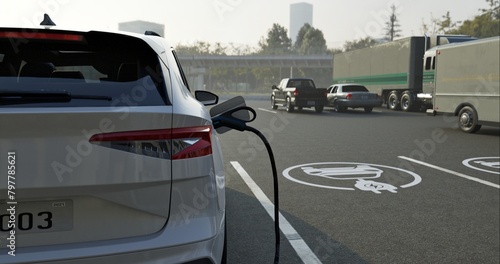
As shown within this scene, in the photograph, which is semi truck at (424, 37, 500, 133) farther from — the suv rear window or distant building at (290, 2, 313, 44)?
distant building at (290, 2, 313, 44)

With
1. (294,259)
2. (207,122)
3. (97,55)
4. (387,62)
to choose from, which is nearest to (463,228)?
(294,259)

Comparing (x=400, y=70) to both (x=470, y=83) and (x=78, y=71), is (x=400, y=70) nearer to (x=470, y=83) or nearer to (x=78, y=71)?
(x=470, y=83)

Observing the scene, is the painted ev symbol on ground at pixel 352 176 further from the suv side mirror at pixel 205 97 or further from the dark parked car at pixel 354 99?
the dark parked car at pixel 354 99

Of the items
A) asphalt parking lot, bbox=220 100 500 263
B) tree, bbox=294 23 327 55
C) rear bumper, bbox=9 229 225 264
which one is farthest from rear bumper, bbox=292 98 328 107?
tree, bbox=294 23 327 55

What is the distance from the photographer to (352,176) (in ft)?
23.6

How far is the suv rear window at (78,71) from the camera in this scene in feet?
6.81

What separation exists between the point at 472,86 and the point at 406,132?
2.25 meters

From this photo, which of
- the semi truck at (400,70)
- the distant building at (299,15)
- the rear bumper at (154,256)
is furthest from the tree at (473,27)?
the distant building at (299,15)

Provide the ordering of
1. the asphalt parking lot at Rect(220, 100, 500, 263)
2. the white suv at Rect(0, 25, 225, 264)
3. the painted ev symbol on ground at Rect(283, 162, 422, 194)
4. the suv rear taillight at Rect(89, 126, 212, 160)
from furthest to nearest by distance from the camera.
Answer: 1. the painted ev symbol on ground at Rect(283, 162, 422, 194)
2. the asphalt parking lot at Rect(220, 100, 500, 263)
3. the suv rear taillight at Rect(89, 126, 212, 160)
4. the white suv at Rect(0, 25, 225, 264)

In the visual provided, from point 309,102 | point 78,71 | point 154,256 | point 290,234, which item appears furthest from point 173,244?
point 309,102

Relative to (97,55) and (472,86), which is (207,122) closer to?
(97,55)

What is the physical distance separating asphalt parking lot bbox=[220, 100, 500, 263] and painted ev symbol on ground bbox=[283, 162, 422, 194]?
0.05 feet

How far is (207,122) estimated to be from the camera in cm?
236

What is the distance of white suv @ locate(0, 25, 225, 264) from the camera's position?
1.94 meters
